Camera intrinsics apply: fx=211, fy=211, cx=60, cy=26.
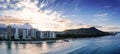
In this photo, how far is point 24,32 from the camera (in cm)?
1522

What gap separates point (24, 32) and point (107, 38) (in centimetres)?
597

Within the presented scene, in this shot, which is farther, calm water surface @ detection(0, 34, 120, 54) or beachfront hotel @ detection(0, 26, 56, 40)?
beachfront hotel @ detection(0, 26, 56, 40)

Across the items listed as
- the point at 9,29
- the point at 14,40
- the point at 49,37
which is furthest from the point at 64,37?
the point at 9,29

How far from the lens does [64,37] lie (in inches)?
563

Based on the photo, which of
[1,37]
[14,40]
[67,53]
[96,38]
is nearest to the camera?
[67,53]

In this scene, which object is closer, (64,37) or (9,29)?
(64,37)

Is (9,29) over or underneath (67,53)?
over

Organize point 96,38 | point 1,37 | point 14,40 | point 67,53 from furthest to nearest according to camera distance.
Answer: point 1,37, point 14,40, point 96,38, point 67,53

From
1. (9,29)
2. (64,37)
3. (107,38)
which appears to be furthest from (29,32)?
(107,38)

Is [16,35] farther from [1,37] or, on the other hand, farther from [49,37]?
[49,37]

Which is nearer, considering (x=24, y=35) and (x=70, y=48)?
(x=70, y=48)

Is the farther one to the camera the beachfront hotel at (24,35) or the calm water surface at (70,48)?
the beachfront hotel at (24,35)

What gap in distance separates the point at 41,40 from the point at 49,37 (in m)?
0.60

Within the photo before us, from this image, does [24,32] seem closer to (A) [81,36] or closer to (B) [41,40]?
(B) [41,40]
